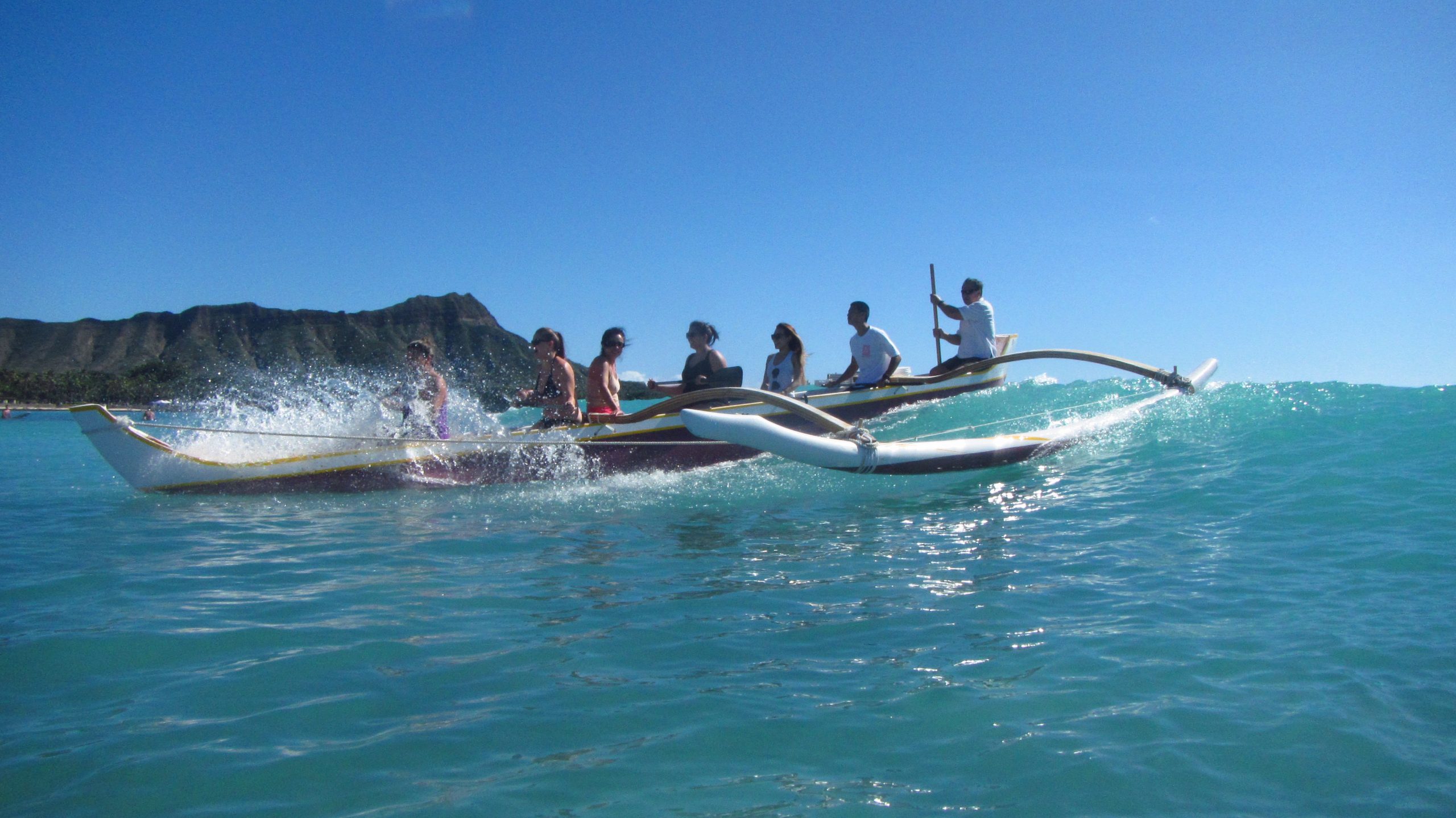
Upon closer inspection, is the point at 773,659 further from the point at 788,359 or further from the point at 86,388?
the point at 86,388

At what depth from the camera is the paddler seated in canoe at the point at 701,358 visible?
30.3ft

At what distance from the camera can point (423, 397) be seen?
859 centimetres

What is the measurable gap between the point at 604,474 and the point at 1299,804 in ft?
22.0

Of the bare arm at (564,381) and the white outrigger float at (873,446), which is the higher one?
the bare arm at (564,381)

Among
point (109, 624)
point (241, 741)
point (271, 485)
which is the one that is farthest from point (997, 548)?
point (271, 485)

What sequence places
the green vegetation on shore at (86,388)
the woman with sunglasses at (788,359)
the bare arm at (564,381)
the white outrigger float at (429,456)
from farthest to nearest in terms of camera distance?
the green vegetation on shore at (86,388) < the woman with sunglasses at (788,359) < the bare arm at (564,381) < the white outrigger float at (429,456)

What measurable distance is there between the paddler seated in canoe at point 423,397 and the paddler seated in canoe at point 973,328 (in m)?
6.62

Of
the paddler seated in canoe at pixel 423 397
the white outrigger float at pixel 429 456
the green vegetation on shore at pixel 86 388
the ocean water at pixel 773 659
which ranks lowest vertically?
the ocean water at pixel 773 659

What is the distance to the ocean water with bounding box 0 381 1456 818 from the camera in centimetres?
232

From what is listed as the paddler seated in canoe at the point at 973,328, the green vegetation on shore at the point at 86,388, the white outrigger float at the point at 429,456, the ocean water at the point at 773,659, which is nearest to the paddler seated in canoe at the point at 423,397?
the white outrigger float at the point at 429,456

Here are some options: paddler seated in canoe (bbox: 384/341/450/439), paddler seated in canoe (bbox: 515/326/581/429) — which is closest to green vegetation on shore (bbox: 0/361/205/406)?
paddler seated in canoe (bbox: 384/341/450/439)

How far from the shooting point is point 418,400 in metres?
8.59

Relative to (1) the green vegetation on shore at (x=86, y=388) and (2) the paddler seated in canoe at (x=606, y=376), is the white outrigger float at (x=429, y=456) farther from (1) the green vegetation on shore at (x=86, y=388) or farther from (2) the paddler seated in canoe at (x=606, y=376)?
(1) the green vegetation on shore at (x=86, y=388)

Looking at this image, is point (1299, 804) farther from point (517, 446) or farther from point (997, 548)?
point (517, 446)
